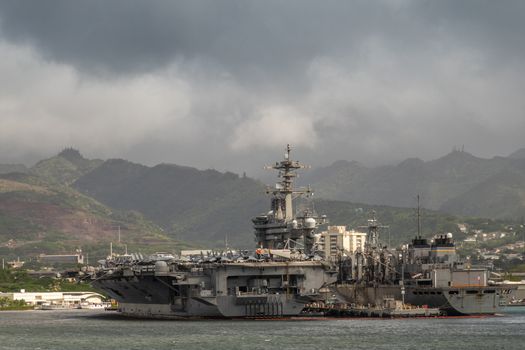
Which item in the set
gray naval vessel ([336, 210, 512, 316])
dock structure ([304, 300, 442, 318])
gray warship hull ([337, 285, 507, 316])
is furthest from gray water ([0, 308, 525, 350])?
gray naval vessel ([336, 210, 512, 316])

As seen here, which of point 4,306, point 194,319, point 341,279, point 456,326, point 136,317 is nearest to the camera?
point 456,326

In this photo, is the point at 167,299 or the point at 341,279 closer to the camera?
the point at 167,299

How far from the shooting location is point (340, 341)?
215 feet

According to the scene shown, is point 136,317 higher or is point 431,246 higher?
point 431,246

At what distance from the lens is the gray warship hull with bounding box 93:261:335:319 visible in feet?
274

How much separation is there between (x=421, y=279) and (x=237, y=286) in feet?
66.7

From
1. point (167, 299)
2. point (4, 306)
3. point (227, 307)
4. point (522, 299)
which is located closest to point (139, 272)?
point (167, 299)

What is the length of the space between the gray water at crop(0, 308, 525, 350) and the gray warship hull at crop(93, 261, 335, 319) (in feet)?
5.61

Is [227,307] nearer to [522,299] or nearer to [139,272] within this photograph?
[139,272]

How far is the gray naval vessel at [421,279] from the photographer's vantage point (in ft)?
306

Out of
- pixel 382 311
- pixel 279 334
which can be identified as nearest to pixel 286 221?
pixel 382 311

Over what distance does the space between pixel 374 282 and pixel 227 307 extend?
73.8ft

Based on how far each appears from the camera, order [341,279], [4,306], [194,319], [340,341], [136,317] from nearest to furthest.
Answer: [340,341] → [194,319] → [136,317] → [341,279] → [4,306]

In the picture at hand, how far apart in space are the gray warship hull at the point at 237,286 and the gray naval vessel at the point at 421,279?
1218 centimetres
